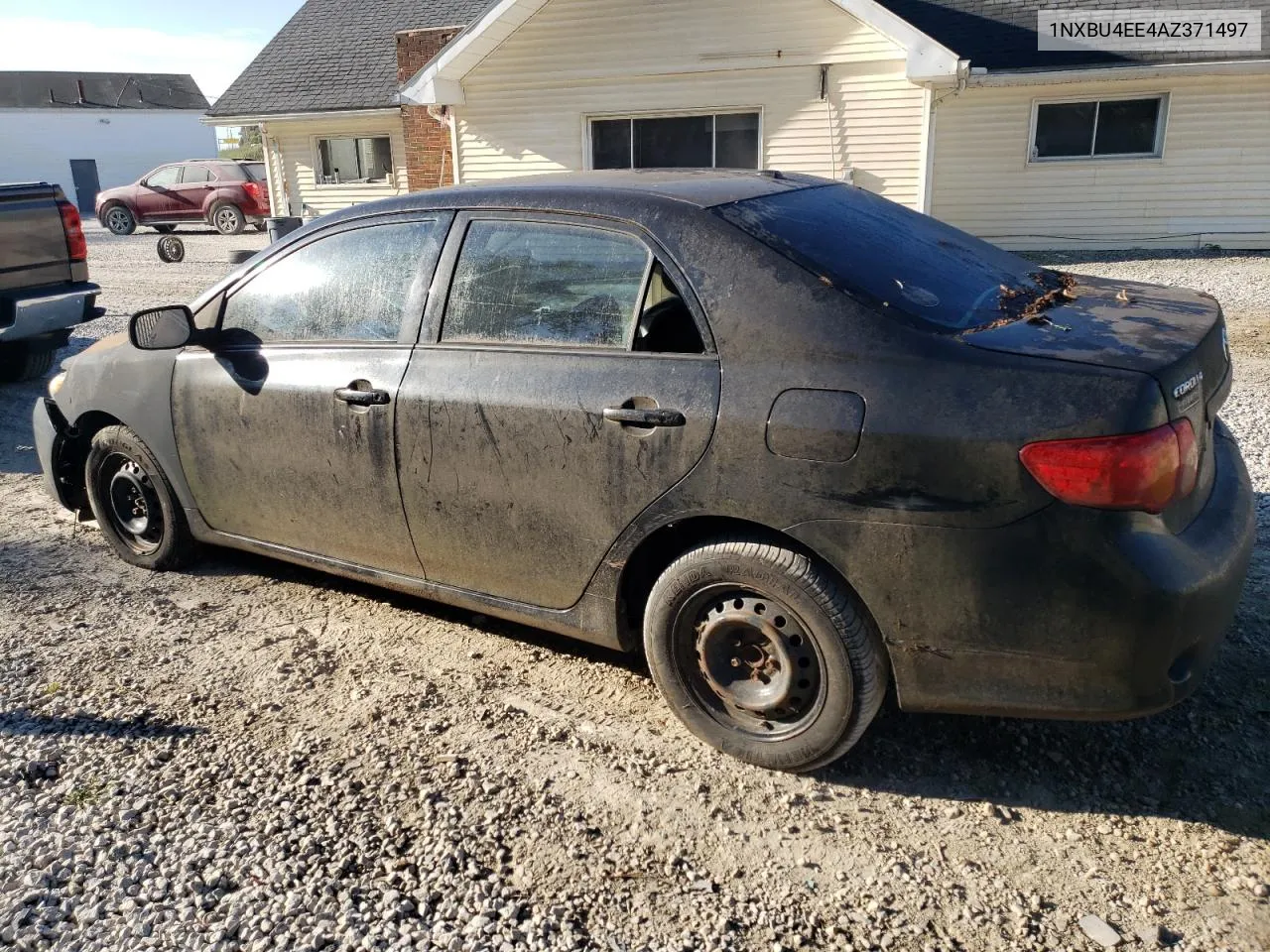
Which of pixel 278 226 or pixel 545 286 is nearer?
pixel 545 286

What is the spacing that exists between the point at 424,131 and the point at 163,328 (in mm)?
14989

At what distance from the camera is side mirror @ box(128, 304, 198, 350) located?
3873 millimetres

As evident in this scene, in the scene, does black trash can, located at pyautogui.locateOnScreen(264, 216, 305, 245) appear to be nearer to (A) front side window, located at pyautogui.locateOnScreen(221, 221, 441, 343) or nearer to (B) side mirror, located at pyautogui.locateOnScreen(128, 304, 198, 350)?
(B) side mirror, located at pyautogui.locateOnScreen(128, 304, 198, 350)

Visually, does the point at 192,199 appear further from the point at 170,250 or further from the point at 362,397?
the point at 362,397

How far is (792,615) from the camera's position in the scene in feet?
9.12

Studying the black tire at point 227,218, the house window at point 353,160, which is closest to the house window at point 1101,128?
the house window at point 353,160

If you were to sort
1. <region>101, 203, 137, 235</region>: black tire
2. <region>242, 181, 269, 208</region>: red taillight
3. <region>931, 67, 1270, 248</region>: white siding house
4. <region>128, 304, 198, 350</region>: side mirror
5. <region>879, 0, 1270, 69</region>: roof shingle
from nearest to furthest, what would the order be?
<region>128, 304, 198, 350</region>: side mirror < <region>879, 0, 1270, 69</region>: roof shingle < <region>931, 67, 1270, 248</region>: white siding house < <region>242, 181, 269, 208</region>: red taillight < <region>101, 203, 137, 235</region>: black tire

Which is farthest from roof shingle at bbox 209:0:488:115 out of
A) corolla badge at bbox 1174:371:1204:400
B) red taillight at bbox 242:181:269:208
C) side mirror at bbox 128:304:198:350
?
corolla badge at bbox 1174:371:1204:400

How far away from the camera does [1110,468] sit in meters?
2.36

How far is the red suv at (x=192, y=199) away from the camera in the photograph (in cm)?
2322

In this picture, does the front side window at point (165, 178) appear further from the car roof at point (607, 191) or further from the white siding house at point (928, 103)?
the car roof at point (607, 191)

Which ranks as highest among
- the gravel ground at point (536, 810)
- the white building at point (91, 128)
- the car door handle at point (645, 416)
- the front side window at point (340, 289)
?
the white building at point (91, 128)

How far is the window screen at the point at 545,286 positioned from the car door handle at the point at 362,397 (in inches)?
12.0

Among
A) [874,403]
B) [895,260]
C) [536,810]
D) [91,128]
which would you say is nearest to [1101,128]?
[895,260]
